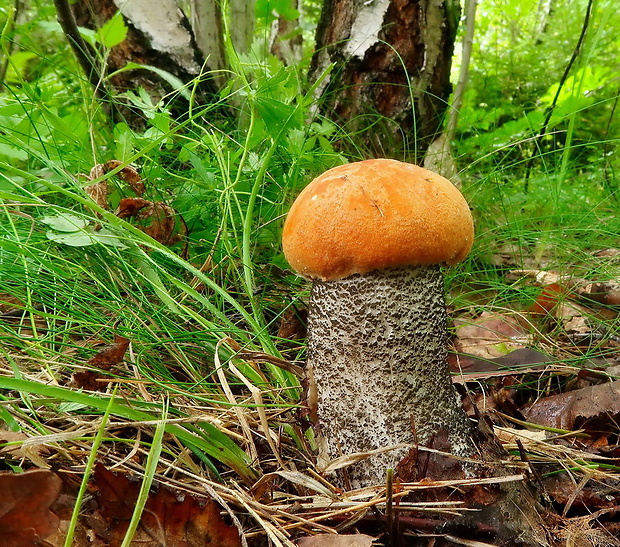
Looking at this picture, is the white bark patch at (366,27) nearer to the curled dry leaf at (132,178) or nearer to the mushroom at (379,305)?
the curled dry leaf at (132,178)

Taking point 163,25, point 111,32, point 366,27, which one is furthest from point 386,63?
point 111,32

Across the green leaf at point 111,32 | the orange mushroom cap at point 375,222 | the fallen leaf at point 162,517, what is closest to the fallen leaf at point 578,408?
the orange mushroom cap at point 375,222

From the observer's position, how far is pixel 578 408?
5.16ft

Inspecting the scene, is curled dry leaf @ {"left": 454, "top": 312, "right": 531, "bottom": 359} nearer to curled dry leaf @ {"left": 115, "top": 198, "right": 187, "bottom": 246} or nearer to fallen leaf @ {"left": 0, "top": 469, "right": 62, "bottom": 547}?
curled dry leaf @ {"left": 115, "top": 198, "right": 187, "bottom": 246}

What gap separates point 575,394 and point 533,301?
1.84ft

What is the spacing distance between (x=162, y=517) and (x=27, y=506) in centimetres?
24

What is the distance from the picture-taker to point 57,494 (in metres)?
0.81

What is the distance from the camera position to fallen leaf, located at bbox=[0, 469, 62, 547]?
0.79 meters

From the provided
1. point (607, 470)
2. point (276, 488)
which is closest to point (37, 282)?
point (276, 488)

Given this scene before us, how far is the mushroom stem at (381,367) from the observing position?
3.98ft

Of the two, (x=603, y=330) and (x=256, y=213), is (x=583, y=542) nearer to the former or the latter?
(x=603, y=330)

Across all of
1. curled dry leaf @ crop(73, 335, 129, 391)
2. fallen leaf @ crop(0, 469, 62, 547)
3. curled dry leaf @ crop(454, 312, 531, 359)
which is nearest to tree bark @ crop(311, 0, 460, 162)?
curled dry leaf @ crop(454, 312, 531, 359)

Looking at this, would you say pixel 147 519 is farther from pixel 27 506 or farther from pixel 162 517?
pixel 27 506

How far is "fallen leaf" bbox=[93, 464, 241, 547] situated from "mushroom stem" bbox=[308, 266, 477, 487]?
1.28ft
